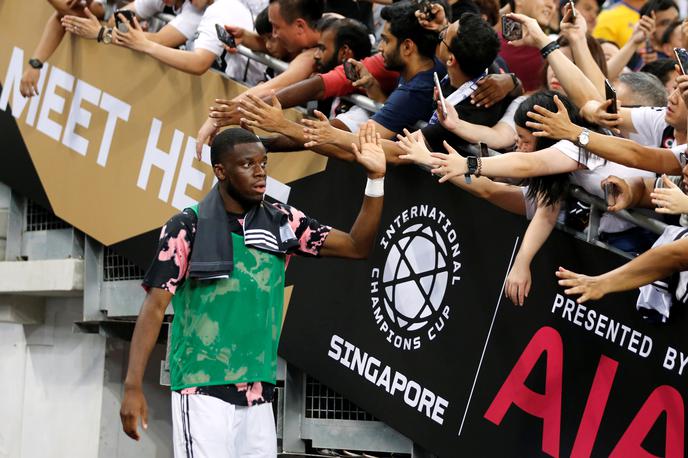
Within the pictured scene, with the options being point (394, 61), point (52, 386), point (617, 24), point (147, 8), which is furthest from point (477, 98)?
point (52, 386)

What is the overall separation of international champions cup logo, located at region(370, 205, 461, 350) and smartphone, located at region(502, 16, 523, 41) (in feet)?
2.86

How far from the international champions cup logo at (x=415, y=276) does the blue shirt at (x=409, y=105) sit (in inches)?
16.2

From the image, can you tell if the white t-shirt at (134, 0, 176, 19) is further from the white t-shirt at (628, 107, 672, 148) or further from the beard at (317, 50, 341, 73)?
the white t-shirt at (628, 107, 672, 148)

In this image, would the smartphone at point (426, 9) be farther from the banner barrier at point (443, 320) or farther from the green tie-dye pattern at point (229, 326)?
the green tie-dye pattern at point (229, 326)

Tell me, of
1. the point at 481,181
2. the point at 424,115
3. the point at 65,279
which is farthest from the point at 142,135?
the point at 481,181

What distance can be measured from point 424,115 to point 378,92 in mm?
510

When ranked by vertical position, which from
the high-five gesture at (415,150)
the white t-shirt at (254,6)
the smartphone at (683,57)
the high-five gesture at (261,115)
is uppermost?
the white t-shirt at (254,6)

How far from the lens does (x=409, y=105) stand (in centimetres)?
559

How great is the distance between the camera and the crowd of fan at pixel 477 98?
4754 mm

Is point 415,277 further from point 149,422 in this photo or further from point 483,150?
Result: point 149,422

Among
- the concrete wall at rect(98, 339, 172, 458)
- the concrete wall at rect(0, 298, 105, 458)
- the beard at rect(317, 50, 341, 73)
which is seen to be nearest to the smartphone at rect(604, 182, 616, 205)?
the beard at rect(317, 50, 341, 73)

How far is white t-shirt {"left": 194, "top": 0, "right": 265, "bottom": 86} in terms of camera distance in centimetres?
666

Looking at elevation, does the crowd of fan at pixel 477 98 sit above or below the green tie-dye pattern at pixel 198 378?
above

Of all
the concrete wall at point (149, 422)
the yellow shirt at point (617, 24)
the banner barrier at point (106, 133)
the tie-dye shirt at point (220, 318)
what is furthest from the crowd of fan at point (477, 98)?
the concrete wall at point (149, 422)
